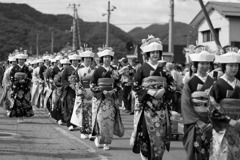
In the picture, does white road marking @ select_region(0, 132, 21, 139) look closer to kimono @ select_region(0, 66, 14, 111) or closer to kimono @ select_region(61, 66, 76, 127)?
kimono @ select_region(61, 66, 76, 127)

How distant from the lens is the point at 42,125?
500 inches

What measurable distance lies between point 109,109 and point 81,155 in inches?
57.0

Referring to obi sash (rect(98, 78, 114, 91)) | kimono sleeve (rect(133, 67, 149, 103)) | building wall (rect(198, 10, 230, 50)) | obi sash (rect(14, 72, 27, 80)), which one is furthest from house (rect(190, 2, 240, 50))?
kimono sleeve (rect(133, 67, 149, 103))

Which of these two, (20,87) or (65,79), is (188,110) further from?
(20,87)

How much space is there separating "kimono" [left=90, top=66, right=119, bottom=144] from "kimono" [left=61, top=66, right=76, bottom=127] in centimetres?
306

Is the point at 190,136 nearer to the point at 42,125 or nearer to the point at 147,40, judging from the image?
the point at 147,40

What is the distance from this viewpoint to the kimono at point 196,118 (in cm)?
592

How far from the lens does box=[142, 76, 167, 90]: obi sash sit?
7055mm

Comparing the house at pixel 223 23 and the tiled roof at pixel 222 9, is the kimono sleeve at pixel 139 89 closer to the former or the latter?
the house at pixel 223 23

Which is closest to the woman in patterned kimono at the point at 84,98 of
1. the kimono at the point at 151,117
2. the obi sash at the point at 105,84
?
the obi sash at the point at 105,84

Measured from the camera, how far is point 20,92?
13.0m

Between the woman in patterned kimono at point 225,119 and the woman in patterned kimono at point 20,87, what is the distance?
8.39m

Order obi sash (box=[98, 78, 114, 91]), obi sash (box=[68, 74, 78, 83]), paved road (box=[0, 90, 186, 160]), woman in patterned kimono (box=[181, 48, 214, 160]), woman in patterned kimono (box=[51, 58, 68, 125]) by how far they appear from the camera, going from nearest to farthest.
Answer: woman in patterned kimono (box=[181, 48, 214, 160]) < paved road (box=[0, 90, 186, 160]) < obi sash (box=[98, 78, 114, 91]) < obi sash (box=[68, 74, 78, 83]) < woman in patterned kimono (box=[51, 58, 68, 125])

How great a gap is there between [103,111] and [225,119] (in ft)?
13.7
